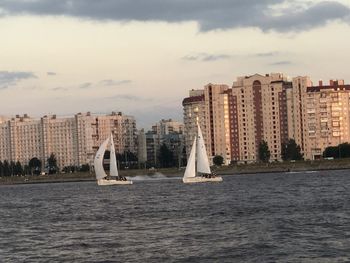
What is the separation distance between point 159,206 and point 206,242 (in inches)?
1203

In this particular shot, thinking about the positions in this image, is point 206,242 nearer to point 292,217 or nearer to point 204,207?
point 292,217

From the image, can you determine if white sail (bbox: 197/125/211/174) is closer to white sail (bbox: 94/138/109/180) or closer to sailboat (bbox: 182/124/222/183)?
sailboat (bbox: 182/124/222/183)

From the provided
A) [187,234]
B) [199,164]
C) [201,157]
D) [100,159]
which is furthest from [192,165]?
[187,234]

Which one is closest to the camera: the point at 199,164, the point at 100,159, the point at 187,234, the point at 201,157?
the point at 187,234

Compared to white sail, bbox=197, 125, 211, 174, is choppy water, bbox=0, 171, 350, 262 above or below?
below

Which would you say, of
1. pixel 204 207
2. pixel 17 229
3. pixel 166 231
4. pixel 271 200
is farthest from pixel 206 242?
pixel 271 200

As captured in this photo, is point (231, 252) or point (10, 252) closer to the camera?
point (231, 252)

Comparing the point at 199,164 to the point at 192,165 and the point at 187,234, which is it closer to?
the point at 192,165

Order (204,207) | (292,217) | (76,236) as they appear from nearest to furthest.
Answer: (76,236), (292,217), (204,207)

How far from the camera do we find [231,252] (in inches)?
1487

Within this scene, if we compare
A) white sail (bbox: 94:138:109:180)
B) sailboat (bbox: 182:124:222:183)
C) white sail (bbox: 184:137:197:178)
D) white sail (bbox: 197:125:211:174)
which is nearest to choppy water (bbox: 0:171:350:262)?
white sail (bbox: 197:125:211:174)

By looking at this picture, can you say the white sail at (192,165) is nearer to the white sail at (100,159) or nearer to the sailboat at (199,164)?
the sailboat at (199,164)

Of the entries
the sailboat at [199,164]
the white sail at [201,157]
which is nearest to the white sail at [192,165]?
the sailboat at [199,164]

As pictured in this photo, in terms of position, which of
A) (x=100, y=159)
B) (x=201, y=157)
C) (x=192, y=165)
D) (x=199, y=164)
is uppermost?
(x=100, y=159)
